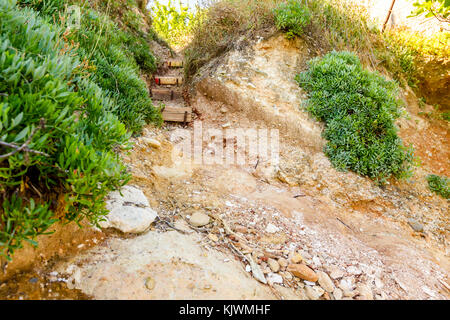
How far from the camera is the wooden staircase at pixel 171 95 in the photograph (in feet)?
19.1

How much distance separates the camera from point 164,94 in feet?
22.1

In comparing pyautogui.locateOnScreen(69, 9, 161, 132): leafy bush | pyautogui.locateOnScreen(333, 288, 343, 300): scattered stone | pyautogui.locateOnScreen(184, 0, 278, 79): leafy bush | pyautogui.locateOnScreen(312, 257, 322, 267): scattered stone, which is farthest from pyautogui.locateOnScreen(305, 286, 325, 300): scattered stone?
pyautogui.locateOnScreen(184, 0, 278, 79): leafy bush

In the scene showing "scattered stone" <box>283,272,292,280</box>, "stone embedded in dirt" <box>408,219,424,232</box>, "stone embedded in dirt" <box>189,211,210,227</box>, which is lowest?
"stone embedded in dirt" <box>408,219,424,232</box>

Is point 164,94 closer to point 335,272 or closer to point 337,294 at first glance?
point 335,272

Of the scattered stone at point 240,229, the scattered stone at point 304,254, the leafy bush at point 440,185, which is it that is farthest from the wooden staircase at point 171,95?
the leafy bush at point 440,185

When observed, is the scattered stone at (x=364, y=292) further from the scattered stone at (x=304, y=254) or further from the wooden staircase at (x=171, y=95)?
the wooden staircase at (x=171, y=95)

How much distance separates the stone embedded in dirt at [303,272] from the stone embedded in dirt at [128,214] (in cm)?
152

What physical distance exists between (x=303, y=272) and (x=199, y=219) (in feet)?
4.06

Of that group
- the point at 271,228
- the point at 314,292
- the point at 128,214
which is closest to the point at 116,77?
the point at 128,214

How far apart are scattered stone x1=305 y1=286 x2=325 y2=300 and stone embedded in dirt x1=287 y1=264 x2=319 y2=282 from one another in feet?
0.30

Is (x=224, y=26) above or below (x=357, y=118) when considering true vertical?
above

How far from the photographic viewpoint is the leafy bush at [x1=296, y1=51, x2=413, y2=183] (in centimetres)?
476

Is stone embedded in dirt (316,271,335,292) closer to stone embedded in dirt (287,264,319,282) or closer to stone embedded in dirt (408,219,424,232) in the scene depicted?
stone embedded in dirt (287,264,319,282)

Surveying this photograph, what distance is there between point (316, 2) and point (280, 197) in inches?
227
